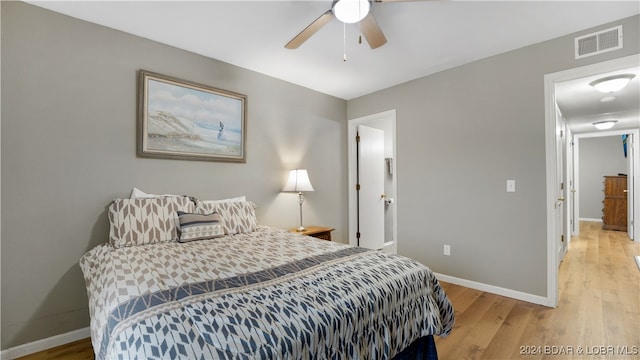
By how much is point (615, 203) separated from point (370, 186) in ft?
20.6

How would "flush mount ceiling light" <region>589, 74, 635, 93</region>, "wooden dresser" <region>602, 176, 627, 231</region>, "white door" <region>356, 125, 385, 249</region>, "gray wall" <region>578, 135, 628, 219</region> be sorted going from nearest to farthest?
"flush mount ceiling light" <region>589, 74, 635, 93</region> → "white door" <region>356, 125, 385, 249</region> → "wooden dresser" <region>602, 176, 627, 231</region> → "gray wall" <region>578, 135, 628, 219</region>

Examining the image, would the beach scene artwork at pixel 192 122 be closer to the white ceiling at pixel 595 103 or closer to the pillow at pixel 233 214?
the pillow at pixel 233 214

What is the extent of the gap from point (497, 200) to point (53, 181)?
12.6 ft

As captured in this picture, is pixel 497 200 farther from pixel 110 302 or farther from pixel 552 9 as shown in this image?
pixel 110 302

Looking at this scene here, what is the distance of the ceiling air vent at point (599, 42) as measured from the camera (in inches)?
86.5

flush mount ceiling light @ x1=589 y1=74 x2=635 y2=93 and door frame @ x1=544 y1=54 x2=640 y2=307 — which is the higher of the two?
flush mount ceiling light @ x1=589 y1=74 x2=635 y2=93

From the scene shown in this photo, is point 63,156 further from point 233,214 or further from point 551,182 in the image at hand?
point 551,182

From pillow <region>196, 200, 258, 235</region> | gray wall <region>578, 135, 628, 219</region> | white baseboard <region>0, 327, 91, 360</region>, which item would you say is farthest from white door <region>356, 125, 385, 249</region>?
gray wall <region>578, 135, 628, 219</region>

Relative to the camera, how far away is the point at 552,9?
6.79ft

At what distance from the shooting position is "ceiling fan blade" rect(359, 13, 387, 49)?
1853 mm

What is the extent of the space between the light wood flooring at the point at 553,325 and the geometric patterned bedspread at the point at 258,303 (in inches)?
20.4

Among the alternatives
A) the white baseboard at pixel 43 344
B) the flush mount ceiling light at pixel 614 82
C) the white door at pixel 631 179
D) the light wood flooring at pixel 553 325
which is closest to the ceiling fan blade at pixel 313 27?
the light wood flooring at pixel 553 325

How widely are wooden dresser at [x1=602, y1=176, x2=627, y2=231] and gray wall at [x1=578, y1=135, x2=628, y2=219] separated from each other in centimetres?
76

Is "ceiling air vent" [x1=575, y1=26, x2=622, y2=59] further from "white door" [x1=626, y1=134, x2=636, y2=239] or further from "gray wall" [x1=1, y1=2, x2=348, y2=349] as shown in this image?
"white door" [x1=626, y1=134, x2=636, y2=239]
